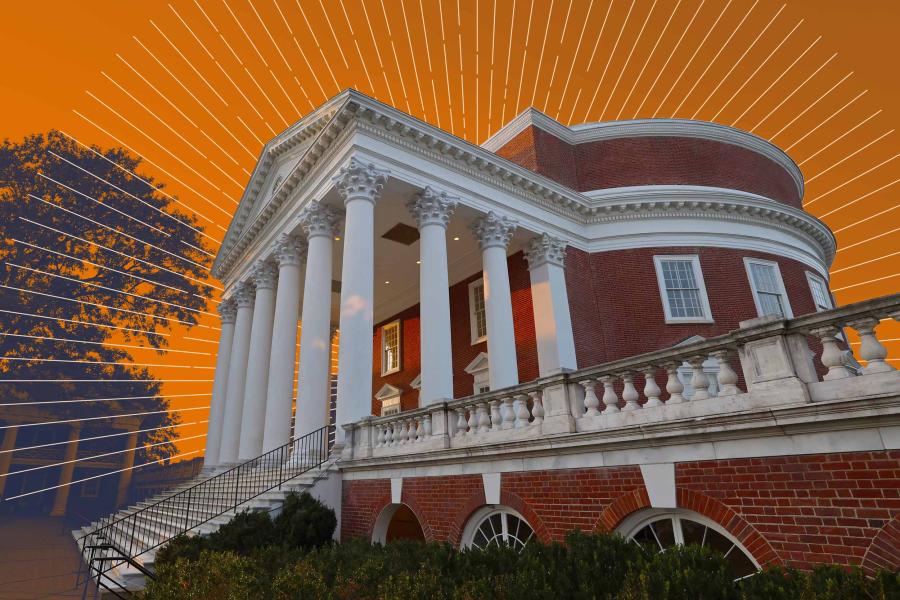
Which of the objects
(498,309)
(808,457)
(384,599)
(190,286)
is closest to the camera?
(384,599)

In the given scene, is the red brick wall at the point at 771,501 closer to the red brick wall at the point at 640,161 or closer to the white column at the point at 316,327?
the white column at the point at 316,327

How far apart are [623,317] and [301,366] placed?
1470 centimetres

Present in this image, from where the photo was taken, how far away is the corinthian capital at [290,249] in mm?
22453

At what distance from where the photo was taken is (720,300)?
930 inches

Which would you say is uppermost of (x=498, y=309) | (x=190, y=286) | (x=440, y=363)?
(x=190, y=286)

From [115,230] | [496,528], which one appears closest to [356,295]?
[496,528]

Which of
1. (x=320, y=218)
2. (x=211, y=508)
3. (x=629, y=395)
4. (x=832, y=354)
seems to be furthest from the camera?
(x=320, y=218)

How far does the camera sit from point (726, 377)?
6.80m

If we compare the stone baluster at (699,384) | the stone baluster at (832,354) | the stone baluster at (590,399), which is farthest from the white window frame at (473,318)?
the stone baluster at (832,354)

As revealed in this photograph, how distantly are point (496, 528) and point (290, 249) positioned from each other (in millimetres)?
16245

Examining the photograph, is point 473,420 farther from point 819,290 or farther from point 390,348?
point 819,290

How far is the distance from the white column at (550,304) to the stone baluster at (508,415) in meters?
10.2

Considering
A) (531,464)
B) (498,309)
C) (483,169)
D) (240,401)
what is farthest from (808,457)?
(240,401)

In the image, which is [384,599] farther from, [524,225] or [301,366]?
[524,225]
